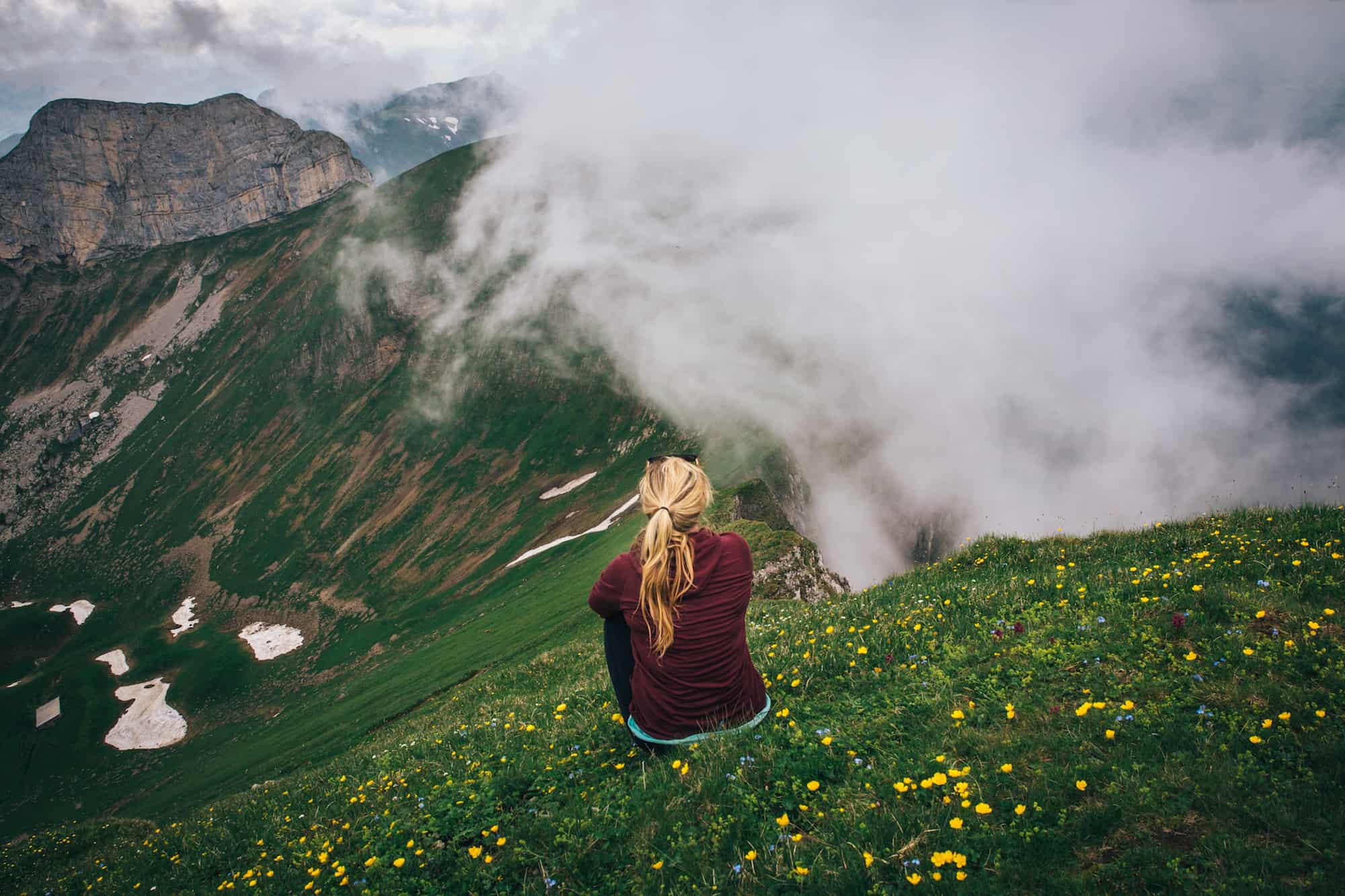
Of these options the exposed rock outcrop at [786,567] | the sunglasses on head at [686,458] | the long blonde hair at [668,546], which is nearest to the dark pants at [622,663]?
the long blonde hair at [668,546]

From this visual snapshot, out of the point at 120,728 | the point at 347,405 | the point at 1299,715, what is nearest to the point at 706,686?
the point at 1299,715

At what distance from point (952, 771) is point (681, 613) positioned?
2.81 m

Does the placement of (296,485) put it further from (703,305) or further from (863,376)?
Answer: (863,376)

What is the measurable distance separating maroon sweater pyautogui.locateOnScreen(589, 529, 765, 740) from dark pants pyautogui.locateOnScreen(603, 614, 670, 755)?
0.61 ft

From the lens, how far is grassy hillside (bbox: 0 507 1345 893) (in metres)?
4.58

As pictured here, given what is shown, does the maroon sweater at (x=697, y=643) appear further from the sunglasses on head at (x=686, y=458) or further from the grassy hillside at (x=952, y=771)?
the sunglasses on head at (x=686, y=458)

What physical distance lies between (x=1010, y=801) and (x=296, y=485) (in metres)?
196

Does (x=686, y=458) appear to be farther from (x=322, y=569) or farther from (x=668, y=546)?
(x=322, y=569)

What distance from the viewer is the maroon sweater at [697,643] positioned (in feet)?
22.5

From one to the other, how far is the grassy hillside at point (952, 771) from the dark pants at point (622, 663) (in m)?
0.37

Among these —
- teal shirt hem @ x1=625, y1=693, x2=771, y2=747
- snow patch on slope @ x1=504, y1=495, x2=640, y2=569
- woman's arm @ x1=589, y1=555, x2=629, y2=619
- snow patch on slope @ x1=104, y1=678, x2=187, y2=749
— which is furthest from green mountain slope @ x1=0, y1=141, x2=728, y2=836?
woman's arm @ x1=589, y1=555, x2=629, y2=619

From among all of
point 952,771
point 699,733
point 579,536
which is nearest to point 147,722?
point 579,536

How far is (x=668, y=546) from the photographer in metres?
6.64

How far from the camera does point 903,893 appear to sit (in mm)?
4445
